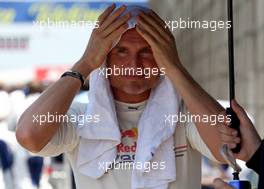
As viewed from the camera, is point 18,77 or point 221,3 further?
point 18,77

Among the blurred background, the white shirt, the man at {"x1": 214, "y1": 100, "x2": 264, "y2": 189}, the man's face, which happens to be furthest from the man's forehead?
the blurred background

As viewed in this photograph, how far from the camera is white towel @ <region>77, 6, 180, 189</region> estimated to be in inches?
107

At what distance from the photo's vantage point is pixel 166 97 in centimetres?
280

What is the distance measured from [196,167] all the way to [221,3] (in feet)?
11.7

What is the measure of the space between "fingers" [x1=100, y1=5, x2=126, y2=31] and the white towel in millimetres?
26

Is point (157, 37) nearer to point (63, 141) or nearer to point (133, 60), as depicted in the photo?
point (133, 60)

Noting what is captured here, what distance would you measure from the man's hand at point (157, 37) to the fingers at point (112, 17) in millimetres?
60

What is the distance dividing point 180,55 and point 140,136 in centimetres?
401

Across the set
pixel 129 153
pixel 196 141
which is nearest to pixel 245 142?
pixel 196 141

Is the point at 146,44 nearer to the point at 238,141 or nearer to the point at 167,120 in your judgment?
the point at 167,120

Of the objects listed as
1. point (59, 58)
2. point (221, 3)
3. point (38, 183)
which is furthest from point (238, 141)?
point (59, 58)

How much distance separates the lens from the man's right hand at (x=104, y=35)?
2684 millimetres

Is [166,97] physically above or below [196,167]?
above

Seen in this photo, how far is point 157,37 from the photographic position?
8.86ft
